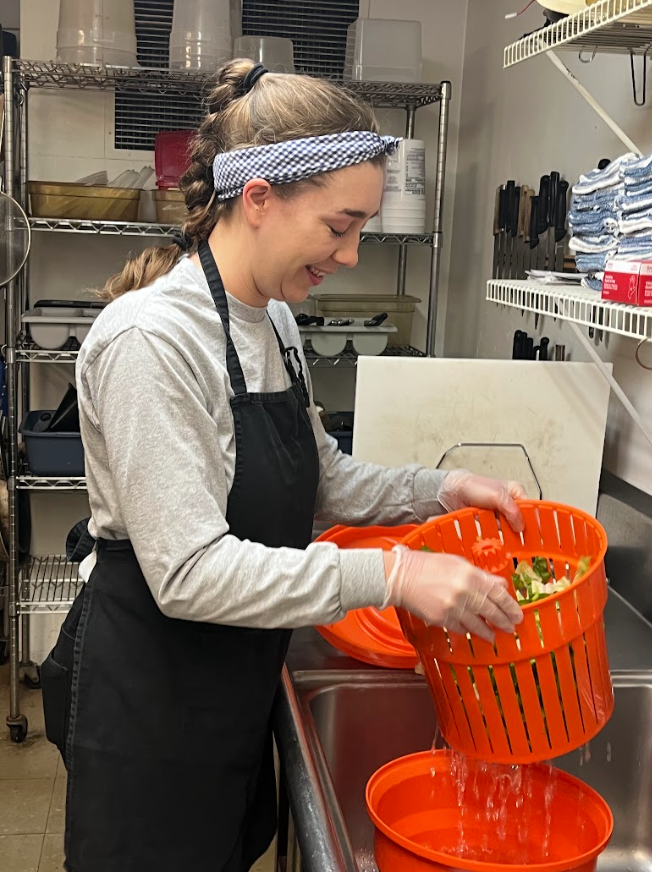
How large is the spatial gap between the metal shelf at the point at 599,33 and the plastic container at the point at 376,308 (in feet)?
4.67

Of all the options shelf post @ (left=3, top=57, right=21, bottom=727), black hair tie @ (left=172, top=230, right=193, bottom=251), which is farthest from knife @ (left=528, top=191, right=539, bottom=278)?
shelf post @ (left=3, top=57, right=21, bottom=727)

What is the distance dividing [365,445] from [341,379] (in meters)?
1.54

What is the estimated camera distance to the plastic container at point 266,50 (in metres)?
2.69

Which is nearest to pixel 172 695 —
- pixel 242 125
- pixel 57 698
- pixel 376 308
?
pixel 57 698

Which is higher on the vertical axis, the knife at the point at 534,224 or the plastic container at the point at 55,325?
the knife at the point at 534,224

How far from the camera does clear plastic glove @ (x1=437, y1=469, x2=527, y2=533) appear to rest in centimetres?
125

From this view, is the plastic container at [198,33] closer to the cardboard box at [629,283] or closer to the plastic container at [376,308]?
the plastic container at [376,308]

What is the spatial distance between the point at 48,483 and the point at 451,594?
2149 millimetres

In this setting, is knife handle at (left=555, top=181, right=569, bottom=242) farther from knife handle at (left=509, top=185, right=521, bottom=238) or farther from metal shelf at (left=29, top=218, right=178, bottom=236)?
metal shelf at (left=29, top=218, right=178, bottom=236)

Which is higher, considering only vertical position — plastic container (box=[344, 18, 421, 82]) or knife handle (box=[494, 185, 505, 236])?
plastic container (box=[344, 18, 421, 82])

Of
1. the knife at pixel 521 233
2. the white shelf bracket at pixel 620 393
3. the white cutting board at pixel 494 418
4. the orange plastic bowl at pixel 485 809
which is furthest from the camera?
the knife at pixel 521 233

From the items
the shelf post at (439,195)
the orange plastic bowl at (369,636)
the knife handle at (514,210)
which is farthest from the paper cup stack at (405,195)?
the orange plastic bowl at (369,636)

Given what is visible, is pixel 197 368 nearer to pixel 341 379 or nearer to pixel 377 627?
pixel 377 627

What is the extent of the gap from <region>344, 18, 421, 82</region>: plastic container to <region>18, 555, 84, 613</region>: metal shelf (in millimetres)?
1804
